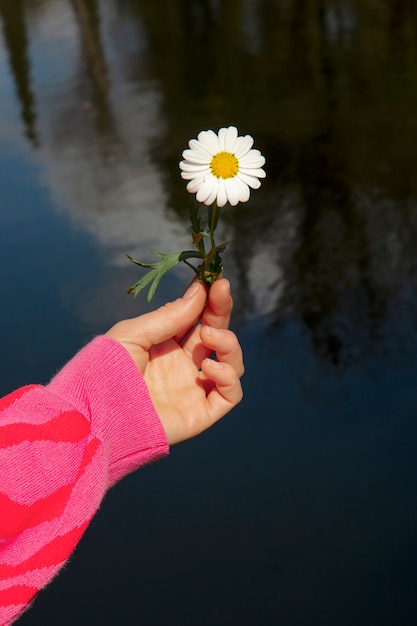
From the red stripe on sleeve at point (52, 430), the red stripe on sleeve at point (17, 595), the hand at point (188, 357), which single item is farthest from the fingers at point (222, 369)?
the red stripe on sleeve at point (17, 595)

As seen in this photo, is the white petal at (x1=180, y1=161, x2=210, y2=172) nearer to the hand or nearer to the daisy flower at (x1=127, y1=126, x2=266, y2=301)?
the daisy flower at (x1=127, y1=126, x2=266, y2=301)

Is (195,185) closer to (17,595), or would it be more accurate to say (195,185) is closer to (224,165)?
(224,165)

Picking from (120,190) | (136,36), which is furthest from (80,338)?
(136,36)

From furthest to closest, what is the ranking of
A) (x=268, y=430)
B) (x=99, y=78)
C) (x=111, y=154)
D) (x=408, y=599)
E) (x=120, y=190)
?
(x=99, y=78) → (x=111, y=154) → (x=120, y=190) → (x=268, y=430) → (x=408, y=599)

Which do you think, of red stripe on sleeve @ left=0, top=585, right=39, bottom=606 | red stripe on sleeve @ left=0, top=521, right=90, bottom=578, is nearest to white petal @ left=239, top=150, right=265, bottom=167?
red stripe on sleeve @ left=0, top=521, right=90, bottom=578

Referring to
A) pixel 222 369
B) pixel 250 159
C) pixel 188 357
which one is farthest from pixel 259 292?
pixel 250 159

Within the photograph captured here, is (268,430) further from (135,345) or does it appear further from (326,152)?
(326,152)
